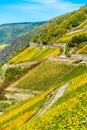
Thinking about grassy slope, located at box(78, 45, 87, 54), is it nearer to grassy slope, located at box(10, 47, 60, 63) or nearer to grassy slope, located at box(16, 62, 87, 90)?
grassy slope, located at box(16, 62, 87, 90)

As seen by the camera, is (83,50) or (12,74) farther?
(12,74)

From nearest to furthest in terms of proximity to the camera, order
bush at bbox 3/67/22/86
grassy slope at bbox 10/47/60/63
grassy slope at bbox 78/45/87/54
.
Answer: grassy slope at bbox 78/45/87/54 < bush at bbox 3/67/22/86 < grassy slope at bbox 10/47/60/63

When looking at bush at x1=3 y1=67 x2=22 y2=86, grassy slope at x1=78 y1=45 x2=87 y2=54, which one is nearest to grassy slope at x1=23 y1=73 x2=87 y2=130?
grassy slope at x1=78 y1=45 x2=87 y2=54

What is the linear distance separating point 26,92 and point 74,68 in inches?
573

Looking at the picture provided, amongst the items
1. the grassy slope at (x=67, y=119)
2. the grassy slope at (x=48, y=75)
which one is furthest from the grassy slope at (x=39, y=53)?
the grassy slope at (x=67, y=119)

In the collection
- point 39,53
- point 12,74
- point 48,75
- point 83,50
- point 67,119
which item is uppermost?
point 67,119

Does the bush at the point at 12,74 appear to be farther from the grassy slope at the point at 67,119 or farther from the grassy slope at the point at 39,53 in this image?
the grassy slope at the point at 67,119

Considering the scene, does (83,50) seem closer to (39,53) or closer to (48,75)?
(48,75)

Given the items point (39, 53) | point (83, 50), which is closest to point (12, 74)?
point (83, 50)

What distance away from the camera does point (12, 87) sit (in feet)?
394

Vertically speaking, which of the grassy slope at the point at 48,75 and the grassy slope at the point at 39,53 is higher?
the grassy slope at the point at 48,75

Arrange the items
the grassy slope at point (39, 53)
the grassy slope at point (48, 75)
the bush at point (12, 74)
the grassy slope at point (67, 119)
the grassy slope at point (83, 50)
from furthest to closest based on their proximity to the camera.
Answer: the grassy slope at point (39, 53) → the bush at point (12, 74) → the grassy slope at point (83, 50) → the grassy slope at point (48, 75) → the grassy slope at point (67, 119)

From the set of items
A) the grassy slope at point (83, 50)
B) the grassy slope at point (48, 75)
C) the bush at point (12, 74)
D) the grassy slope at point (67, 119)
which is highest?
the grassy slope at point (67, 119)

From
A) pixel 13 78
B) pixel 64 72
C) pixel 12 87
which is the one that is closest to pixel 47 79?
pixel 64 72
